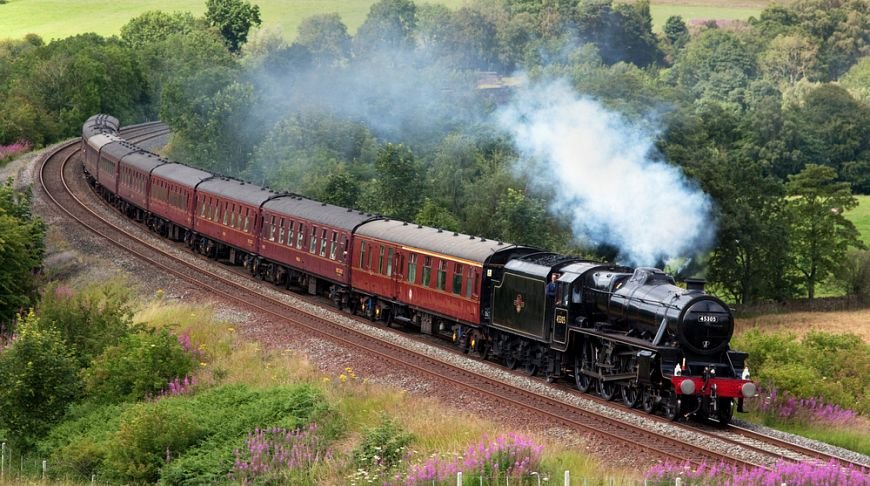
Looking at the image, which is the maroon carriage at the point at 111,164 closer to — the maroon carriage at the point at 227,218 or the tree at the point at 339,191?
the tree at the point at 339,191

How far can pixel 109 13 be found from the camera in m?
164

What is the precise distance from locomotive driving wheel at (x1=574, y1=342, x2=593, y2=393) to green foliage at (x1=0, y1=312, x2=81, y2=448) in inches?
438

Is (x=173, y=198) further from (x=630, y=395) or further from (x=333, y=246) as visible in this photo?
(x=630, y=395)

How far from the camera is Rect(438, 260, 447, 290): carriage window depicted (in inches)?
1171

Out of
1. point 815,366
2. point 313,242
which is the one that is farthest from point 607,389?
point 313,242

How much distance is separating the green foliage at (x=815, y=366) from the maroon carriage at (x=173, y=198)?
24.8 metres

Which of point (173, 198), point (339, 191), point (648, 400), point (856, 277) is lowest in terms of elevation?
point (856, 277)

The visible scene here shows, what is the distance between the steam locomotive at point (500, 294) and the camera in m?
21.7

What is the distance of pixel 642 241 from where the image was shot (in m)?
30.0

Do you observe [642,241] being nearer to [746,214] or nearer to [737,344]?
[737,344]

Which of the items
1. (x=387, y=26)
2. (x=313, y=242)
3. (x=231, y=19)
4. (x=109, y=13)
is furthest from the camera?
(x=109, y=13)

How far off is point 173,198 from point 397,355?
77.8 ft

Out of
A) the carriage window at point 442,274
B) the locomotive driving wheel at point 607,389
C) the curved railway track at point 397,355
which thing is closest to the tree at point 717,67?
the curved railway track at point 397,355

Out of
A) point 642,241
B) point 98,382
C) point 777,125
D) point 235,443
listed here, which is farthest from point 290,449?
point 777,125
